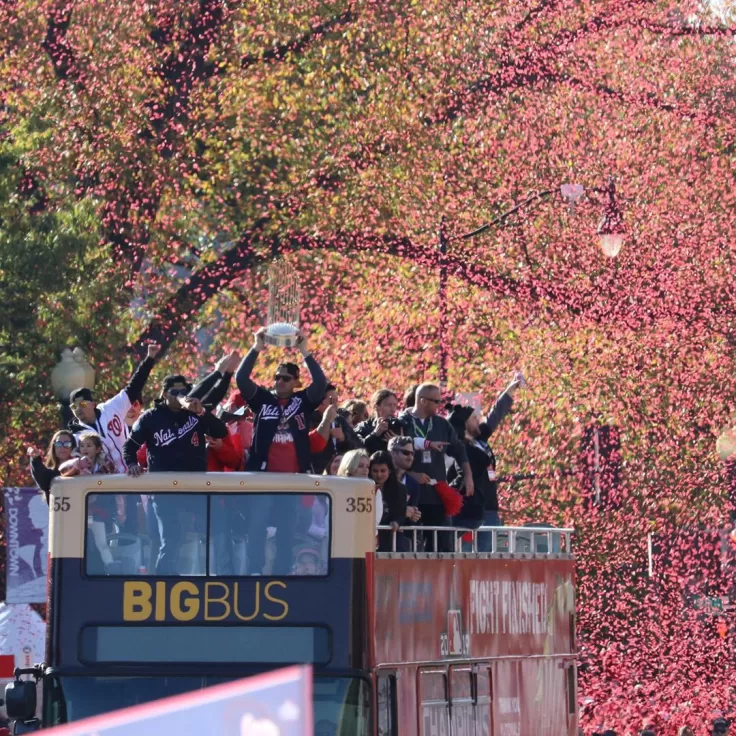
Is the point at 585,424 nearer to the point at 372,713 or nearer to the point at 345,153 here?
the point at 345,153

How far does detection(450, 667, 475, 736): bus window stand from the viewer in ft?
45.5

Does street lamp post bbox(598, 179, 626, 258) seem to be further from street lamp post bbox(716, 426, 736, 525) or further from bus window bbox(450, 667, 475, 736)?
bus window bbox(450, 667, 475, 736)

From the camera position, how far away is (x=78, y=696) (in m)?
11.7

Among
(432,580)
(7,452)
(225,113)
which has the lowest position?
(432,580)

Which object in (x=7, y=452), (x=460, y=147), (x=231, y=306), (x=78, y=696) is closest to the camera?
(x=78, y=696)

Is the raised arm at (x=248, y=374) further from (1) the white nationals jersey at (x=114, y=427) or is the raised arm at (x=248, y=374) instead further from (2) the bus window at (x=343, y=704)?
(2) the bus window at (x=343, y=704)

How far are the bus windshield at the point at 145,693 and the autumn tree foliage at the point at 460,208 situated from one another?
1261cm

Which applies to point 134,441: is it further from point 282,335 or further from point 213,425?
→ point 282,335

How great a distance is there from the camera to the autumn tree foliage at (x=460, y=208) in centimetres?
2602

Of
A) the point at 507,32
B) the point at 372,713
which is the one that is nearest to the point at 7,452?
the point at 507,32

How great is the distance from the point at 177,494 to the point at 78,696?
4.21 ft

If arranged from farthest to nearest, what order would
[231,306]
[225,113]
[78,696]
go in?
[231,306] → [225,113] → [78,696]

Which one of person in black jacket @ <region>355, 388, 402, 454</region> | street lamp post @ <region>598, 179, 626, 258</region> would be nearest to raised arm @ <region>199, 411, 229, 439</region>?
person in black jacket @ <region>355, 388, 402, 454</region>

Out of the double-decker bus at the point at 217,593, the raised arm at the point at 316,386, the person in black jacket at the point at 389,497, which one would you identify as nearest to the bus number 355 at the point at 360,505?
the double-decker bus at the point at 217,593
